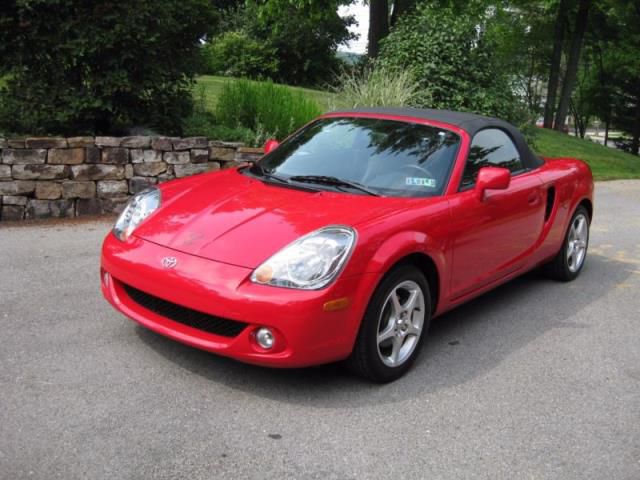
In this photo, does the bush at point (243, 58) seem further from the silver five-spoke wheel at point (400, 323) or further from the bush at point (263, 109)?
the silver five-spoke wheel at point (400, 323)

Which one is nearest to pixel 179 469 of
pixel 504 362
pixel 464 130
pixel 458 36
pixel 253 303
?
pixel 253 303

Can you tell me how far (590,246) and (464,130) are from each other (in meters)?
3.64

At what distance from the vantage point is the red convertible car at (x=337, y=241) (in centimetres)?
352

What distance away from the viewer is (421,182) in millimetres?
4457

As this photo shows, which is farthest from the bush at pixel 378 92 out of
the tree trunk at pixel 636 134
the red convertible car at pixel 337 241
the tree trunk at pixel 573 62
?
the tree trunk at pixel 636 134

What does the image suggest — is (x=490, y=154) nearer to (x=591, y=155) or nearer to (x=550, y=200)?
(x=550, y=200)

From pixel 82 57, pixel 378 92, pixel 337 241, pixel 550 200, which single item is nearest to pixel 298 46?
pixel 378 92

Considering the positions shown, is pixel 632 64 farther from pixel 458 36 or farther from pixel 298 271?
pixel 298 271

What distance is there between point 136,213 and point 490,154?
7.95 feet

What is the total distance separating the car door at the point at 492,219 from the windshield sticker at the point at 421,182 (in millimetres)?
154

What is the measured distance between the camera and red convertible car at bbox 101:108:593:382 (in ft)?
11.5

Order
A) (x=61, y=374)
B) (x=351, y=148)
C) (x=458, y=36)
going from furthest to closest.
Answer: (x=458, y=36)
(x=351, y=148)
(x=61, y=374)

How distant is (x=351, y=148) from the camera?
15.5ft

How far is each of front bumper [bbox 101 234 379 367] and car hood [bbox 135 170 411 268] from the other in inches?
4.6
